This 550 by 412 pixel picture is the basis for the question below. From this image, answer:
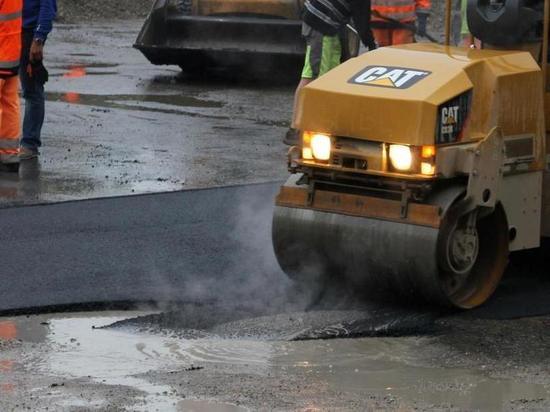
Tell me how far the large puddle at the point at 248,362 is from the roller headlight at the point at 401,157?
761 mm

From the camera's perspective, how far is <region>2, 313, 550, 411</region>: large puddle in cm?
529

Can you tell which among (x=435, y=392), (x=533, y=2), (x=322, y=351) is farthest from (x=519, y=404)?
(x=533, y=2)

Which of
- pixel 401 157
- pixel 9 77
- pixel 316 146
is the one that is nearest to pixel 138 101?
pixel 9 77

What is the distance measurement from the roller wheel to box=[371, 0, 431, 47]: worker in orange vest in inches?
244

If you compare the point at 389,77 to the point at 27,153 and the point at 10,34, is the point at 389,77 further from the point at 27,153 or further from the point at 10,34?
the point at 27,153

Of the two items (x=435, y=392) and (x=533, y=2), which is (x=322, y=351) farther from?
(x=533, y=2)

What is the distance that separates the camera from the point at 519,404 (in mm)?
5230

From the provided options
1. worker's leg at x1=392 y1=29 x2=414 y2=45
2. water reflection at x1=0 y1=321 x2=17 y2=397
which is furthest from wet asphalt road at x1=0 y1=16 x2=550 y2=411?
worker's leg at x1=392 y1=29 x2=414 y2=45

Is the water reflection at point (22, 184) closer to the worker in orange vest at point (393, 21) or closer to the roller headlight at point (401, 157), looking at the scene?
the roller headlight at point (401, 157)

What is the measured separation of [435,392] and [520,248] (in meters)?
1.53

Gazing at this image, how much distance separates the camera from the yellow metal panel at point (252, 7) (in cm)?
1416

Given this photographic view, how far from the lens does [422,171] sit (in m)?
6.12

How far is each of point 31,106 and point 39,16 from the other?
667mm

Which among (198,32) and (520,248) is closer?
(520,248)
